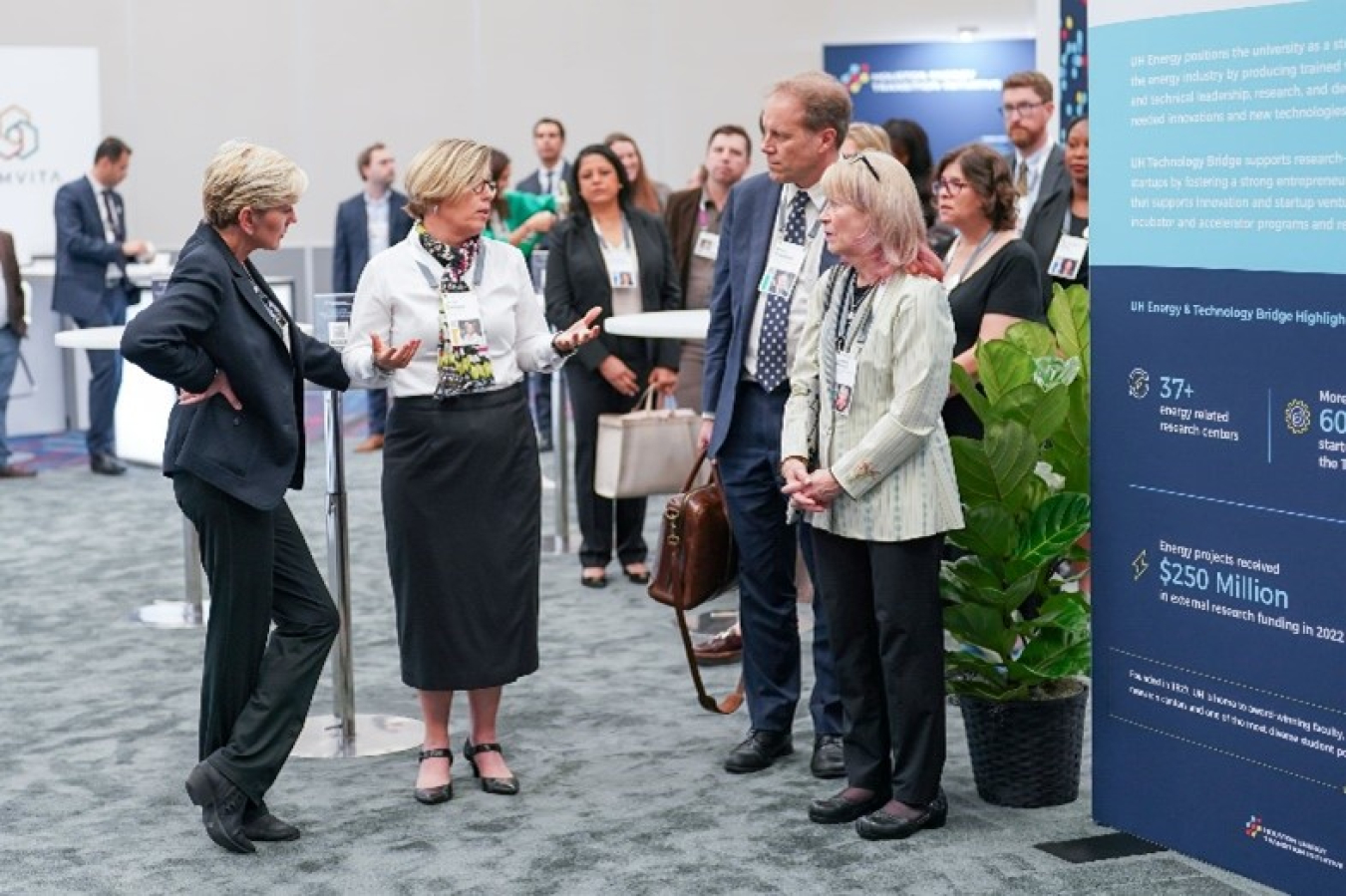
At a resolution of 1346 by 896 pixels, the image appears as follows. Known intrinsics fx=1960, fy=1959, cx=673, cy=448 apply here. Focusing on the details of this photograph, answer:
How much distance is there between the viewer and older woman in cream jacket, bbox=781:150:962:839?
12.6 ft

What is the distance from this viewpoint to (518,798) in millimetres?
4371

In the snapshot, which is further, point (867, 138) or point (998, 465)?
point (867, 138)

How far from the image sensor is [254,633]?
402 centimetres

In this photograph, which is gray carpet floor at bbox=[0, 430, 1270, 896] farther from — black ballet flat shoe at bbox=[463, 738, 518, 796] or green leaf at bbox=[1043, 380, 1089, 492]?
green leaf at bbox=[1043, 380, 1089, 492]

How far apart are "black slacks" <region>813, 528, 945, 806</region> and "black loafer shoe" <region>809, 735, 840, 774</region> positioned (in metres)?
0.27

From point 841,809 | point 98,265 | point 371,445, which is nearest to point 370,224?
point 371,445

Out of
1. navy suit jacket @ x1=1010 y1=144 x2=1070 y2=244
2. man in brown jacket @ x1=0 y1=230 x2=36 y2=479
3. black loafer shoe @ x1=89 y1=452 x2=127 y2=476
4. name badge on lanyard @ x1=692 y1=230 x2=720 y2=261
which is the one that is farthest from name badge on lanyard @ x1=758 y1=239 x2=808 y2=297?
black loafer shoe @ x1=89 y1=452 x2=127 y2=476

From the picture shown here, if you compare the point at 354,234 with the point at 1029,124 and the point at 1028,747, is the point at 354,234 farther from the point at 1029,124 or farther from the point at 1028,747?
the point at 1028,747

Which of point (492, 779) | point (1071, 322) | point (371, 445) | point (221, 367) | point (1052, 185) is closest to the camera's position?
point (221, 367)

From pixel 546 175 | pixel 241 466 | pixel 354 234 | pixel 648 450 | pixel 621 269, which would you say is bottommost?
pixel 648 450

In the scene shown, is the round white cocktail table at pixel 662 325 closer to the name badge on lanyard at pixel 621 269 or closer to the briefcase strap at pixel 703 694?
the name badge on lanyard at pixel 621 269

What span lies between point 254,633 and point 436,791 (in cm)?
59

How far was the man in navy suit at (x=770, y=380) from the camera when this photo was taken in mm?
4281

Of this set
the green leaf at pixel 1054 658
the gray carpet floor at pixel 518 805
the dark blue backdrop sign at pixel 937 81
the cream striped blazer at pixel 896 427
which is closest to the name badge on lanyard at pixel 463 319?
the cream striped blazer at pixel 896 427
